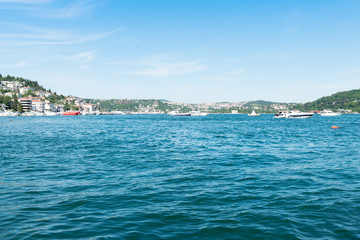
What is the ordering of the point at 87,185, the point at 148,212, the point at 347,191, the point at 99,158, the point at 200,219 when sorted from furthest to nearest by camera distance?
the point at 99,158, the point at 87,185, the point at 347,191, the point at 148,212, the point at 200,219

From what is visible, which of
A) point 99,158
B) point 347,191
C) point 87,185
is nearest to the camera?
point 347,191

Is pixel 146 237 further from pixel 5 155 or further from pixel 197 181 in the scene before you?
pixel 5 155

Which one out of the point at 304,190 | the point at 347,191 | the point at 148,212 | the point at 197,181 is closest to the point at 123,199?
the point at 148,212

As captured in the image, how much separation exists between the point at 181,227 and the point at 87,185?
753 cm

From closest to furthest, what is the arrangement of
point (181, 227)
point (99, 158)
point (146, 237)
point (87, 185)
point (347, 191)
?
1. point (146, 237)
2. point (181, 227)
3. point (347, 191)
4. point (87, 185)
5. point (99, 158)

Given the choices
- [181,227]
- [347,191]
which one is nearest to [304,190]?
[347,191]

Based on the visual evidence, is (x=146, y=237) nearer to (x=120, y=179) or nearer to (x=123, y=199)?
(x=123, y=199)

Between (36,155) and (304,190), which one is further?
(36,155)

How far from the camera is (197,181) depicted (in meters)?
15.1

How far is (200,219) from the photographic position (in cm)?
951

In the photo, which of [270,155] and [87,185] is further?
[270,155]

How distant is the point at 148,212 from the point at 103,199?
2.78 meters

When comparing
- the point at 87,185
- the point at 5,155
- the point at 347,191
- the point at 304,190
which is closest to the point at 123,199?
the point at 87,185

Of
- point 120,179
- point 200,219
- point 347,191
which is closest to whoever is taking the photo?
point 200,219
